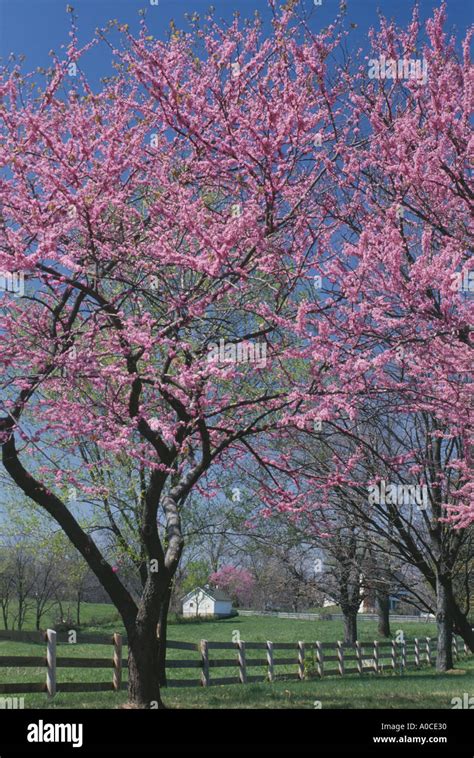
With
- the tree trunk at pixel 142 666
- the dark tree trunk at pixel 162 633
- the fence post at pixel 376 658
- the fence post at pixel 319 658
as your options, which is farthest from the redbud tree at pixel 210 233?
the fence post at pixel 376 658

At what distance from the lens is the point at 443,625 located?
16.1 metres

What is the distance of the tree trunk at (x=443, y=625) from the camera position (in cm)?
1556

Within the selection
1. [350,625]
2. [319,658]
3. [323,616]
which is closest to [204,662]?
[319,658]

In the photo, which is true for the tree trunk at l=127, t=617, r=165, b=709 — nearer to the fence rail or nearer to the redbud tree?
the redbud tree

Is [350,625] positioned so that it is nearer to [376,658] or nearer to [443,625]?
[376,658]

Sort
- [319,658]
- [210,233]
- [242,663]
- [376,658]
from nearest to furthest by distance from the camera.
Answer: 1. [210,233]
2. [242,663]
3. [319,658]
4. [376,658]

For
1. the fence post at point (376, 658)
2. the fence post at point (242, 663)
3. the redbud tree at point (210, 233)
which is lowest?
the fence post at point (376, 658)

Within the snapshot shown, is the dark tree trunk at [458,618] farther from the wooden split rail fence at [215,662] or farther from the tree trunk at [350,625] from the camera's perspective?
the tree trunk at [350,625]

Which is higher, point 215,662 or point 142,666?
point 142,666

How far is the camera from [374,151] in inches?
357

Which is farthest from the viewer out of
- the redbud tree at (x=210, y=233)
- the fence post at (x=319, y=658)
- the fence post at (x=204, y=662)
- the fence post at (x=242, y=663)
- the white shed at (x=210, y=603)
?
the white shed at (x=210, y=603)

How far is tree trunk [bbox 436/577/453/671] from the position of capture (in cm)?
1556

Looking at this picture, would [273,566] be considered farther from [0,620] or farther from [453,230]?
[453,230]

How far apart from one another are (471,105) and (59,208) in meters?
4.59
